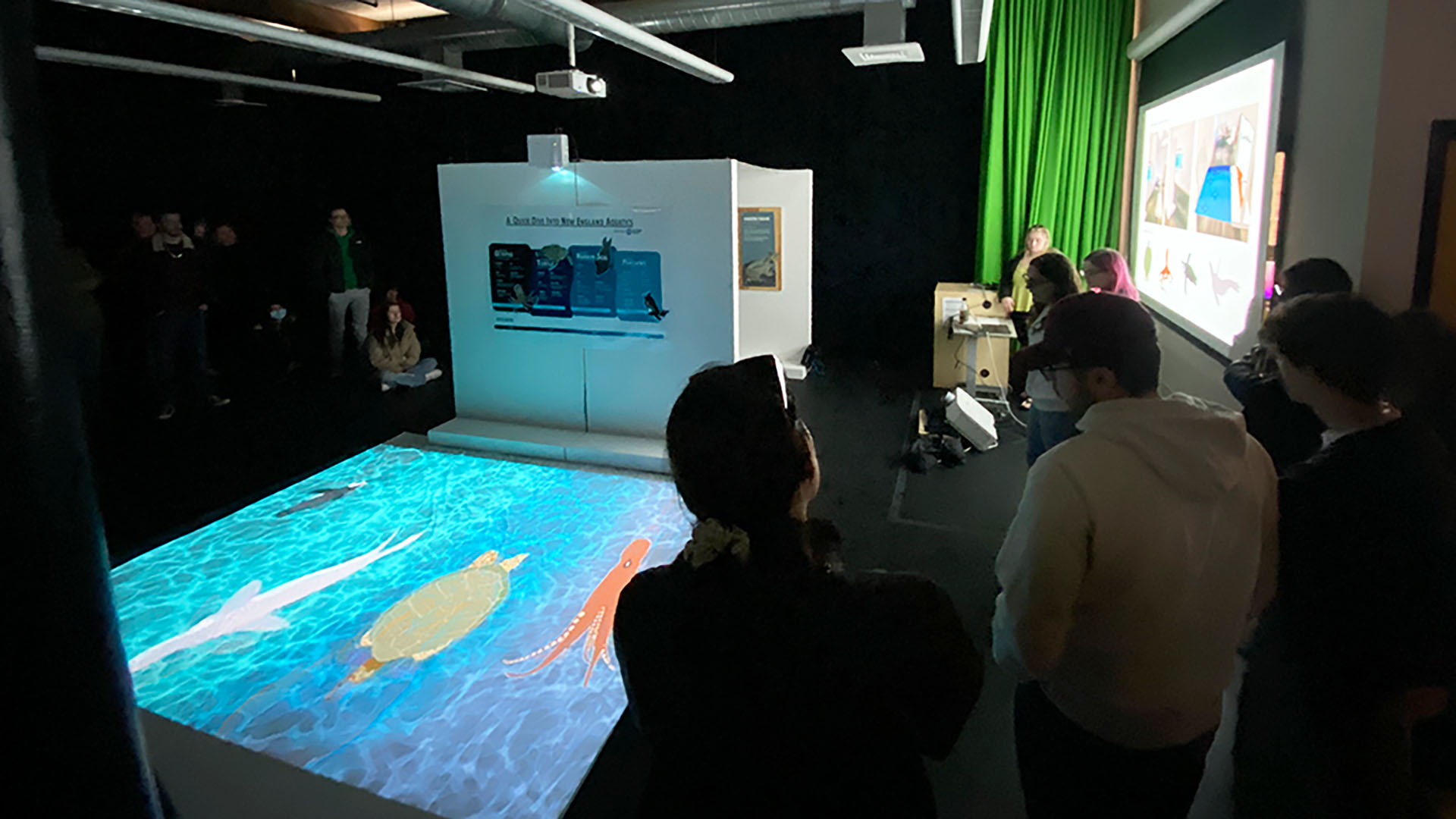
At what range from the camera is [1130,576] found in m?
1.30

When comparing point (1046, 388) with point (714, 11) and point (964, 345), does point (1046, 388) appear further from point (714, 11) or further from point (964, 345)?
point (714, 11)

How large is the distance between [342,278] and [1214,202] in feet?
21.8

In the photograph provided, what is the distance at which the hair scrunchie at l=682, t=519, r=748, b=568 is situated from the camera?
38.4 inches

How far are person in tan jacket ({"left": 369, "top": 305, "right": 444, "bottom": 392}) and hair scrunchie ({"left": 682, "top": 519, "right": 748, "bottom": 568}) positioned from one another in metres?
6.85

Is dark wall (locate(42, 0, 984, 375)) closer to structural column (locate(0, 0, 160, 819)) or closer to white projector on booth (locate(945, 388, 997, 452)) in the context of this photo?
white projector on booth (locate(945, 388, 997, 452))

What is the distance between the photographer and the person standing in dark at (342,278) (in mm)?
7281

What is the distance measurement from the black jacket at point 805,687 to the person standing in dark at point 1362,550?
0.88 metres

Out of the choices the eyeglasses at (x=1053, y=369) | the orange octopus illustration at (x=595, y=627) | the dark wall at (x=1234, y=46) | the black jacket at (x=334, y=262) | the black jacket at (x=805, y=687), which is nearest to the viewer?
the black jacket at (x=805, y=687)

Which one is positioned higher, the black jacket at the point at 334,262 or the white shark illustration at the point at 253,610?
the black jacket at the point at 334,262

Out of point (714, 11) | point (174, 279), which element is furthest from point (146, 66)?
→ point (714, 11)

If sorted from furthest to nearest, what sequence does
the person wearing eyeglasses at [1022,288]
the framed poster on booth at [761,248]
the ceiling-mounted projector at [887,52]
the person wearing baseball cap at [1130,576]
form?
the framed poster on booth at [761,248] → the person wearing eyeglasses at [1022,288] → the ceiling-mounted projector at [887,52] → the person wearing baseball cap at [1130,576]

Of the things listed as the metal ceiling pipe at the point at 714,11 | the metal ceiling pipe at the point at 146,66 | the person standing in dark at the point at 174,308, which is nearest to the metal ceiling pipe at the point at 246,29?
the metal ceiling pipe at the point at 146,66

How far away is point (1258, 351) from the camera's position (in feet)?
7.56

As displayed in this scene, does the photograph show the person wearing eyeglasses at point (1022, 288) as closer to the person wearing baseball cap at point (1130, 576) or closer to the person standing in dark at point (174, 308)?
the person wearing baseball cap at point (1130, 576)
